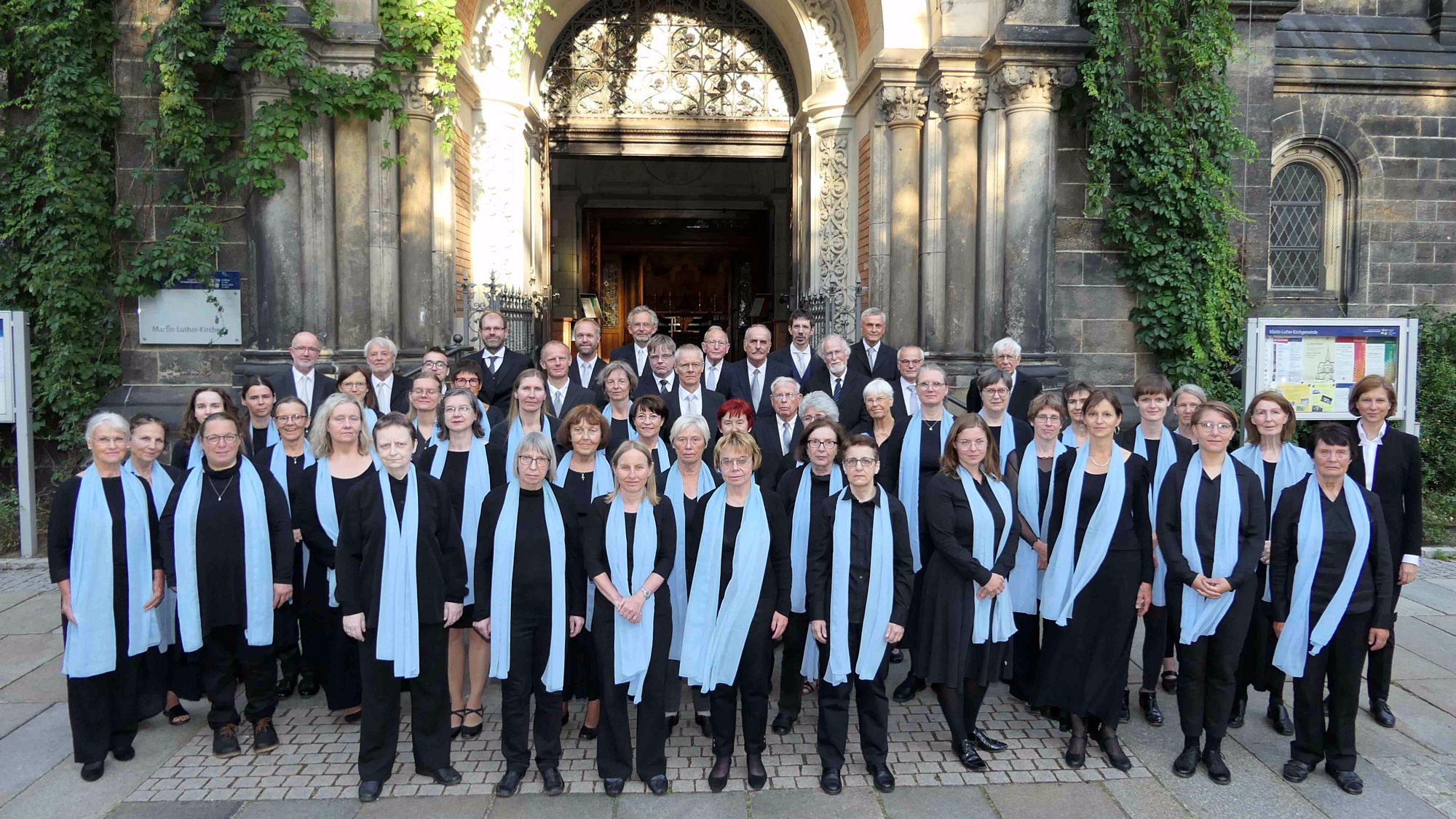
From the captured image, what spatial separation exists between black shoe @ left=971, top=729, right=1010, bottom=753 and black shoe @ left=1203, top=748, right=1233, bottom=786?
35.6 inches

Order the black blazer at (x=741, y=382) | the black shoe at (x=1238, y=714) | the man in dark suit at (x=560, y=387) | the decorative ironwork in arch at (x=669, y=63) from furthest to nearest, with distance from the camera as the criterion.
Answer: the decorative ironwork in arch at (x=669, y=63) → the black blazer at (x=741, y=382) → the man in dark suit at (x=560, y=387) → the black shoe at (x=1238, y=714)

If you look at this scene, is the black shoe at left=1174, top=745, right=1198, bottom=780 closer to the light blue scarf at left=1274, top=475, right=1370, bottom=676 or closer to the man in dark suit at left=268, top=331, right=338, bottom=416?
the light blue scarf at left=1274, top=475, right=1370, bottom=676

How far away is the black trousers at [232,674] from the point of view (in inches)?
188

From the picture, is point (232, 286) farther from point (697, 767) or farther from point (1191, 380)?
point (1191, 380)

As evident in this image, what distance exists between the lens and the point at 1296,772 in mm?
4477

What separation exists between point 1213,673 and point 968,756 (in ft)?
3.96

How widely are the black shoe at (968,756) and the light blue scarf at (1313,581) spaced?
1.46m

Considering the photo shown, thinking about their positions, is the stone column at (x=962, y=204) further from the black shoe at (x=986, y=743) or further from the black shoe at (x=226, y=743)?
the black shoe at (x=226, y=743)

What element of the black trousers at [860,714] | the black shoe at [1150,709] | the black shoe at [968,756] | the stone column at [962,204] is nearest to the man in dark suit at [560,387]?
the black trousers at [860,714]

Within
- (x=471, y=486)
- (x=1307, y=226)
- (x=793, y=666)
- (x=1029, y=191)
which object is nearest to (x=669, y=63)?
(x=1029, y=191)

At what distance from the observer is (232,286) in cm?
896

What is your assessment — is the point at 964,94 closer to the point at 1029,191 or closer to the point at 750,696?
the point at 1029,191

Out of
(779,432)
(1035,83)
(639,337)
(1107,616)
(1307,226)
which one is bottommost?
(1107,616)

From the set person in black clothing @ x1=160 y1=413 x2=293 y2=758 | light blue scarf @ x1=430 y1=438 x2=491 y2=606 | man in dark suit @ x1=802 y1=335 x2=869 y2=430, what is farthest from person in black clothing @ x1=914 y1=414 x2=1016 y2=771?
person in black clothing @ x1=160 y1=413 x2=293 y2=758
